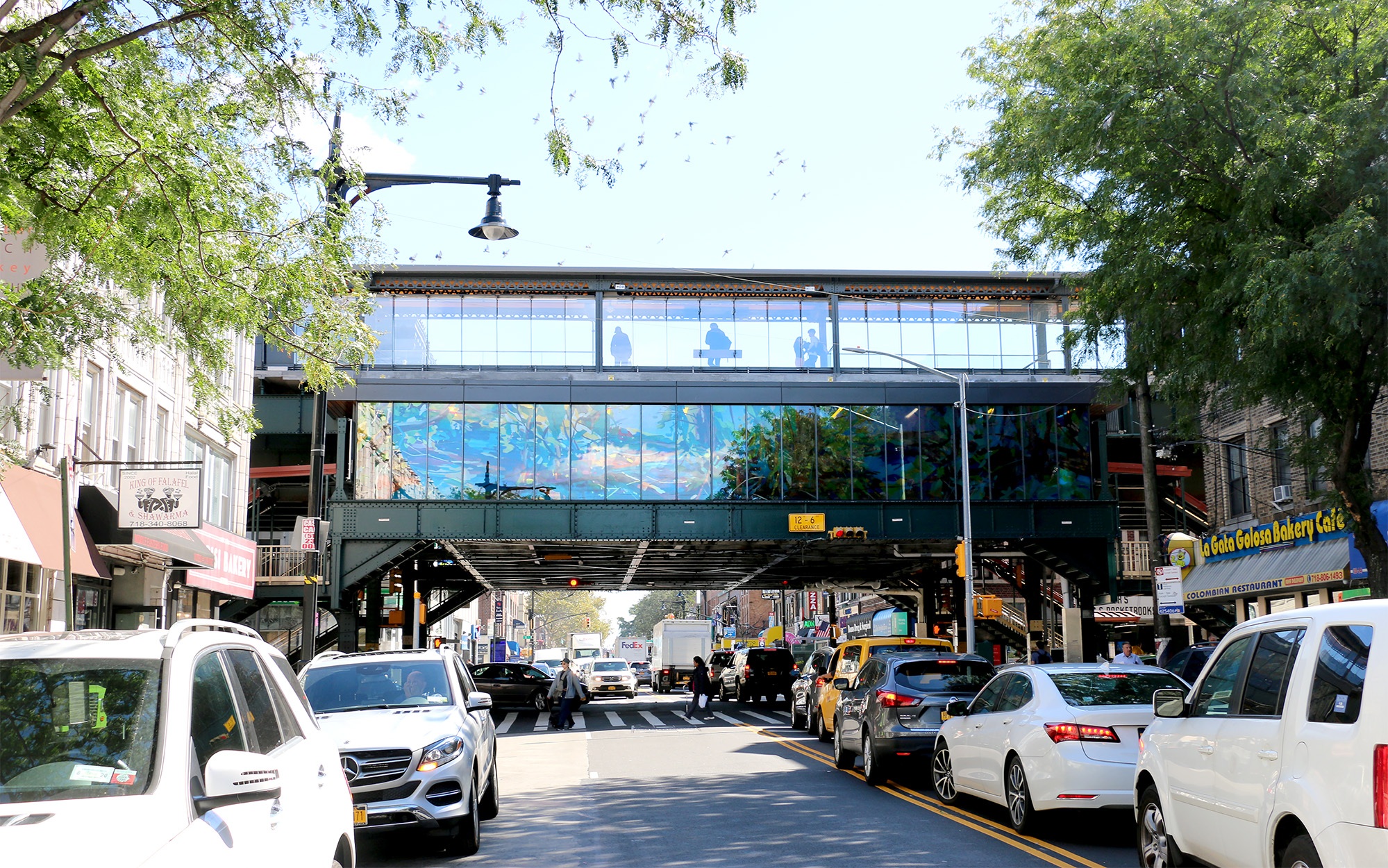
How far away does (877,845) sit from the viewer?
35.8 feet

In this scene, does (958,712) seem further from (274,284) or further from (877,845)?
(274,284)

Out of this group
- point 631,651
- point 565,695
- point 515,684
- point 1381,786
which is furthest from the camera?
point 631,651

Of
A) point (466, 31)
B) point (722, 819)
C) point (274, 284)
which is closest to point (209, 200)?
point (274, 284)

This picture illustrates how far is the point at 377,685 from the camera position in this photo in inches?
464

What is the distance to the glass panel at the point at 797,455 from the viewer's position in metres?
40.1

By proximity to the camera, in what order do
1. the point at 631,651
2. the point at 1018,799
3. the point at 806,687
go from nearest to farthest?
the point at 1018,799 < the point at 806,687 < the point at 631,651

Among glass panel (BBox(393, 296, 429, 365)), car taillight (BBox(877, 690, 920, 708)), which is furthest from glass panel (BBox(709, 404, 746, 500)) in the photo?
car taillight (BBox(877, 690, 920, 708))

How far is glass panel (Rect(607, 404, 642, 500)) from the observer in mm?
39656

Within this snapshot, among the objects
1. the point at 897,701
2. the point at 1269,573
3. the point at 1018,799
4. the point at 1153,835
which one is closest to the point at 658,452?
the point at 1269,573

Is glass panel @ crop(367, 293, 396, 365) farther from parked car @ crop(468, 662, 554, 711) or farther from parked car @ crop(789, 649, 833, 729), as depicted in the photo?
parked car @ crop(789, 649, 833, 729)

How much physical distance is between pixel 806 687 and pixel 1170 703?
18.9 meters

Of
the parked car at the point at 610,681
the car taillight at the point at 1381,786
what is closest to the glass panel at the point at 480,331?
the parked car at the point at 610,681

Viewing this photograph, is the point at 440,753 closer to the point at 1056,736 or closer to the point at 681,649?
the point at 1056,736

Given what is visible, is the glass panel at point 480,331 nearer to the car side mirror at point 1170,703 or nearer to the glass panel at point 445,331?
the glass panel at point 445,331
